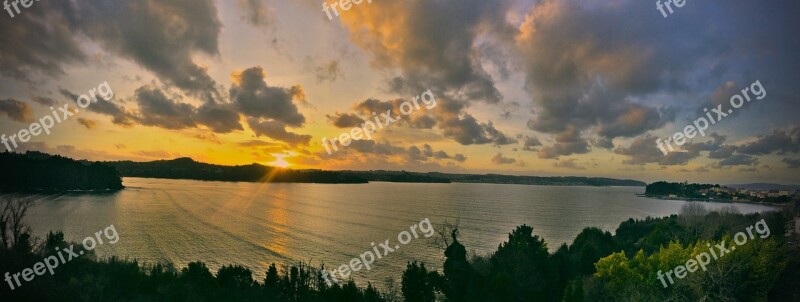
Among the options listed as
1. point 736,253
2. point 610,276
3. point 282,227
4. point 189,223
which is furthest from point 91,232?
point 736,253

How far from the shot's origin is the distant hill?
12812cm

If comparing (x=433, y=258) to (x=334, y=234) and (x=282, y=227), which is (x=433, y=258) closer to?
(x=334, y=234)

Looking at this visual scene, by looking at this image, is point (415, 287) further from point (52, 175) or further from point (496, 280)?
point (52, 175)

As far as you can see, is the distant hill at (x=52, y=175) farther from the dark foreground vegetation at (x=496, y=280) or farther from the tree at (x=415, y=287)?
the tree at (x=415, y=287)

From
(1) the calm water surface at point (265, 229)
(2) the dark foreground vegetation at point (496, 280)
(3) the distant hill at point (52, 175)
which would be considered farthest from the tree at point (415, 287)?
(3) the distant hill at point (52, 175)

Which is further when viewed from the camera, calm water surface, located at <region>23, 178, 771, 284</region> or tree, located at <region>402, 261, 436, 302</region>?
calm water surface, located at <region>23, 178, 771, 284</region>

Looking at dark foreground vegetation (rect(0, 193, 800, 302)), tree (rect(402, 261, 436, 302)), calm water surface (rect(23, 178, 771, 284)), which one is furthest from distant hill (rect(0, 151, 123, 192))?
tree (rect(402, 261, 436, 302))

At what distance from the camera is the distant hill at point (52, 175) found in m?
128

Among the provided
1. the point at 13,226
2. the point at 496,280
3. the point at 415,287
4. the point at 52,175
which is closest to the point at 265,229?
the point at 13,226

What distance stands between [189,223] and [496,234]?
5784cm

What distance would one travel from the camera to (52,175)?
13775 centimetres

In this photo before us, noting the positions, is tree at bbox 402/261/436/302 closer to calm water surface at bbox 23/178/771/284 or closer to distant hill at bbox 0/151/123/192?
calm water surface at bbox 23/178/771/284

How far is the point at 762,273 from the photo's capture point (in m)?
27.6

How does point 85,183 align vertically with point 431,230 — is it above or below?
above
